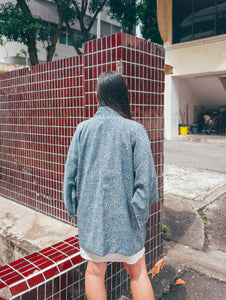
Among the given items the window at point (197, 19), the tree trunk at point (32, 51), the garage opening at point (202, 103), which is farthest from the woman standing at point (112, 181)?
A: the garage opening at point (202, 103)

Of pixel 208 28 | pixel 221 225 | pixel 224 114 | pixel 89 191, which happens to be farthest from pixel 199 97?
pixel 89 191

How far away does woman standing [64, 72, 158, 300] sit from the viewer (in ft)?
5.09

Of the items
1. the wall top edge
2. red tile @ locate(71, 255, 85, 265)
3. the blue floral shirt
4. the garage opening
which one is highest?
the wall top edge

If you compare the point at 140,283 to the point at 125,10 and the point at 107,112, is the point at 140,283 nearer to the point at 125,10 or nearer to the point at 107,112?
the point at 107,112

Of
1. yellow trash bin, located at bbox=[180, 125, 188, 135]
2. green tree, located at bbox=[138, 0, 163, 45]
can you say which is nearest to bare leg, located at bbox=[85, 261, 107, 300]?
yellow trash bin, located at bbox=[180, 125, 188, 135]

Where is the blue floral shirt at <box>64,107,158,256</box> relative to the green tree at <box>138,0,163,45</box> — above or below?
below

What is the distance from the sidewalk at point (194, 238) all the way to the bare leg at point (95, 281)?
825 mm

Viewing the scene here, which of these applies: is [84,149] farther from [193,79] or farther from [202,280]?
[193,79]

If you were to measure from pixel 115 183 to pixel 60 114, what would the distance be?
6.03 ft

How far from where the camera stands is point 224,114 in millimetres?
15078

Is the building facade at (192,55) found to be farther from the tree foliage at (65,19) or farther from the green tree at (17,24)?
the green tree at (17,24)

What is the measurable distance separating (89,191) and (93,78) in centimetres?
129

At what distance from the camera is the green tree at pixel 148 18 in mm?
15938

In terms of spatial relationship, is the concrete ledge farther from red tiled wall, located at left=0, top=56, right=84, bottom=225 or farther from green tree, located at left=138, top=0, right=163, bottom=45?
green tree, located at left=138, top=0, right=163, bottom=45
